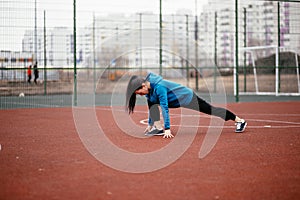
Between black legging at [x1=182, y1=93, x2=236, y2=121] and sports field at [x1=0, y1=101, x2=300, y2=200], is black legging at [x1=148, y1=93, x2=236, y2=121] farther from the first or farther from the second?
sports field at [x1=0, y1=101, x2=300, y2=200]

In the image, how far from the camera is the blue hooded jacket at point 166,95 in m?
7.43

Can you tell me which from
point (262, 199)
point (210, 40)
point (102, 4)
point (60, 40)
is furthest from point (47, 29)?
point (262, 199)

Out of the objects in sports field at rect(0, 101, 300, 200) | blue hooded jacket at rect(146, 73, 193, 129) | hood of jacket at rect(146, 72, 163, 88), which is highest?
hood of jacket at rect(146, 72, 163, 88)

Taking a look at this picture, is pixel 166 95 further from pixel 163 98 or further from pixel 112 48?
pixel 112 48

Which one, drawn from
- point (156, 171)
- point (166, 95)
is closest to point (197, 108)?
point (166, 95)

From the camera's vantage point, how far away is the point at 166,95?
7.52 meters

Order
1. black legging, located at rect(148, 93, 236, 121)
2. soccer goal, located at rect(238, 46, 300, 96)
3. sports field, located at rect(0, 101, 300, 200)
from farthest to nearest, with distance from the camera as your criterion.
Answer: soccer goal, located at rect(238, 46, 300, 96) → black legging, located at rect(148, 93, 236, 121) → sports field, located at rect(0, 101, 300, 200)

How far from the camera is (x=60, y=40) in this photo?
19.3m

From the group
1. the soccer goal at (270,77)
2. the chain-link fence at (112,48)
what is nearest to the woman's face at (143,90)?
the chain-link fence at (112,48)

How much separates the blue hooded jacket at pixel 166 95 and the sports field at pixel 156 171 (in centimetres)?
47

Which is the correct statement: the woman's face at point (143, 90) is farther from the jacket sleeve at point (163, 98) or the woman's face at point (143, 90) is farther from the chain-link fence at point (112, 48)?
the chain-link fence at point (112, 48)

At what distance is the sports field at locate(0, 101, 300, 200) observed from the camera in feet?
13.4

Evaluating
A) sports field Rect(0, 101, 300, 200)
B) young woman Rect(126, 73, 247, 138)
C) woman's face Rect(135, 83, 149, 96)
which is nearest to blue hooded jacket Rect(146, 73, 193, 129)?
young woman Rect(126, 73, 247, 138)

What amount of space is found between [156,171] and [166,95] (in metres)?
2.65
